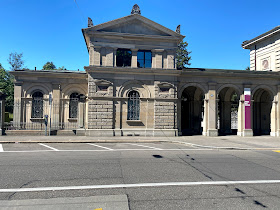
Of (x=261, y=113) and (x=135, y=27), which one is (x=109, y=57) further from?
(x=261, y=113)

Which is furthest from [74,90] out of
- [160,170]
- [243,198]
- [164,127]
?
[243,198]

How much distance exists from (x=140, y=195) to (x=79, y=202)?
53.3 inches

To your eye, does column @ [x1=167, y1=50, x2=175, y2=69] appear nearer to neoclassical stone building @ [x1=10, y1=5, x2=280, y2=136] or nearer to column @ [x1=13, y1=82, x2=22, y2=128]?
neoclassical stone building @ [x1=10, y1=5, x2=280, y2=136]

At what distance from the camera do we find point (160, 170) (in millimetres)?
6809

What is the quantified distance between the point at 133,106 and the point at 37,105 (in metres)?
9.90

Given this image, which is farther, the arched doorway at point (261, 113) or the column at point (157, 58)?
the arched doorway at point (261, 113)

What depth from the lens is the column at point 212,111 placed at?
18.7 metres

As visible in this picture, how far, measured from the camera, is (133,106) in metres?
17.7

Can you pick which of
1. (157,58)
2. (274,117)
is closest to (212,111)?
(274,117)

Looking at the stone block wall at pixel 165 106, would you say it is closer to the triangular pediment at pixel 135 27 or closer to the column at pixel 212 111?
the column at pixel 212 111

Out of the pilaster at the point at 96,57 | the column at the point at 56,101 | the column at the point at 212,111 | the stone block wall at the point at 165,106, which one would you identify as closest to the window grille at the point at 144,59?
the stone block wall at the point at 165,106

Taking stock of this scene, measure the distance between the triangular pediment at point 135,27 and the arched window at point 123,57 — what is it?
66.2 inches

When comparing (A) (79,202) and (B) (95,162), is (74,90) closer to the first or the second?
(B) (95,162)

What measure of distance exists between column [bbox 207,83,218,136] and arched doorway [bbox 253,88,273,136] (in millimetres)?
6396
